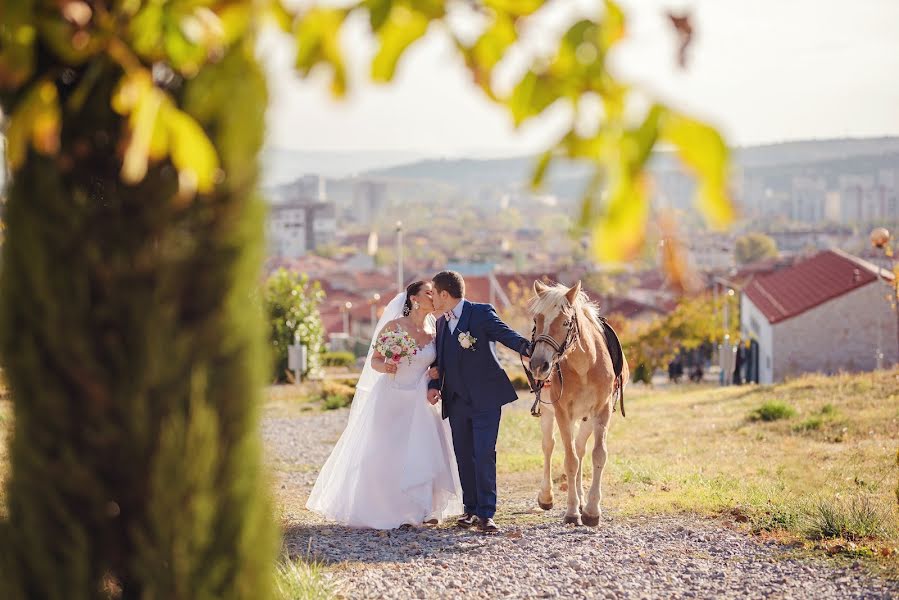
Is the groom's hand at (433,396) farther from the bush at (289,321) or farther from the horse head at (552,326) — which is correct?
the bush at (289,321)

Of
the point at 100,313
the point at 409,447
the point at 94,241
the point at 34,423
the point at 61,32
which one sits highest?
the point at 61,32

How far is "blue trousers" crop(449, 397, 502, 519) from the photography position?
901cm

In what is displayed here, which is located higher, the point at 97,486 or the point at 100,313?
the point at 100,313

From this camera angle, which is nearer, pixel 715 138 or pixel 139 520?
pixel 715 138

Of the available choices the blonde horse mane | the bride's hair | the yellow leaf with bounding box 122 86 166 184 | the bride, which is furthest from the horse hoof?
the yellow leaf with bounding box 122 86 166 184

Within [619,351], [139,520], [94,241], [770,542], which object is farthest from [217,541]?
[619,351]

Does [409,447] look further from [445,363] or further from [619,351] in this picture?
[619,351]

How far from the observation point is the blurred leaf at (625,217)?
2252 millimetres

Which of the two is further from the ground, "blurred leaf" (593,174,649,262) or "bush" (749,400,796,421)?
"blurred leaf" (593,174,649,262)

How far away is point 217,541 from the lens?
128 inches

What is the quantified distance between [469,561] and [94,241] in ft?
17.6

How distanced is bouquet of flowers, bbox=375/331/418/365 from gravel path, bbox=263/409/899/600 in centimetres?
150

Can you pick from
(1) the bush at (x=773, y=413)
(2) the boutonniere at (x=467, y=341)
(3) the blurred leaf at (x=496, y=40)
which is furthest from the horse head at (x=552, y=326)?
(1) the bush at (x=773, y=413)

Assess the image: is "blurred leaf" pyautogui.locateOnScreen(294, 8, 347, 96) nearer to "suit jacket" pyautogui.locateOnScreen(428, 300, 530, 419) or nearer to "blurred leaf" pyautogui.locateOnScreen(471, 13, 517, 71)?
"blurred leaf" pyautogui.locateOnScreen(471, 13, 517, 71)
